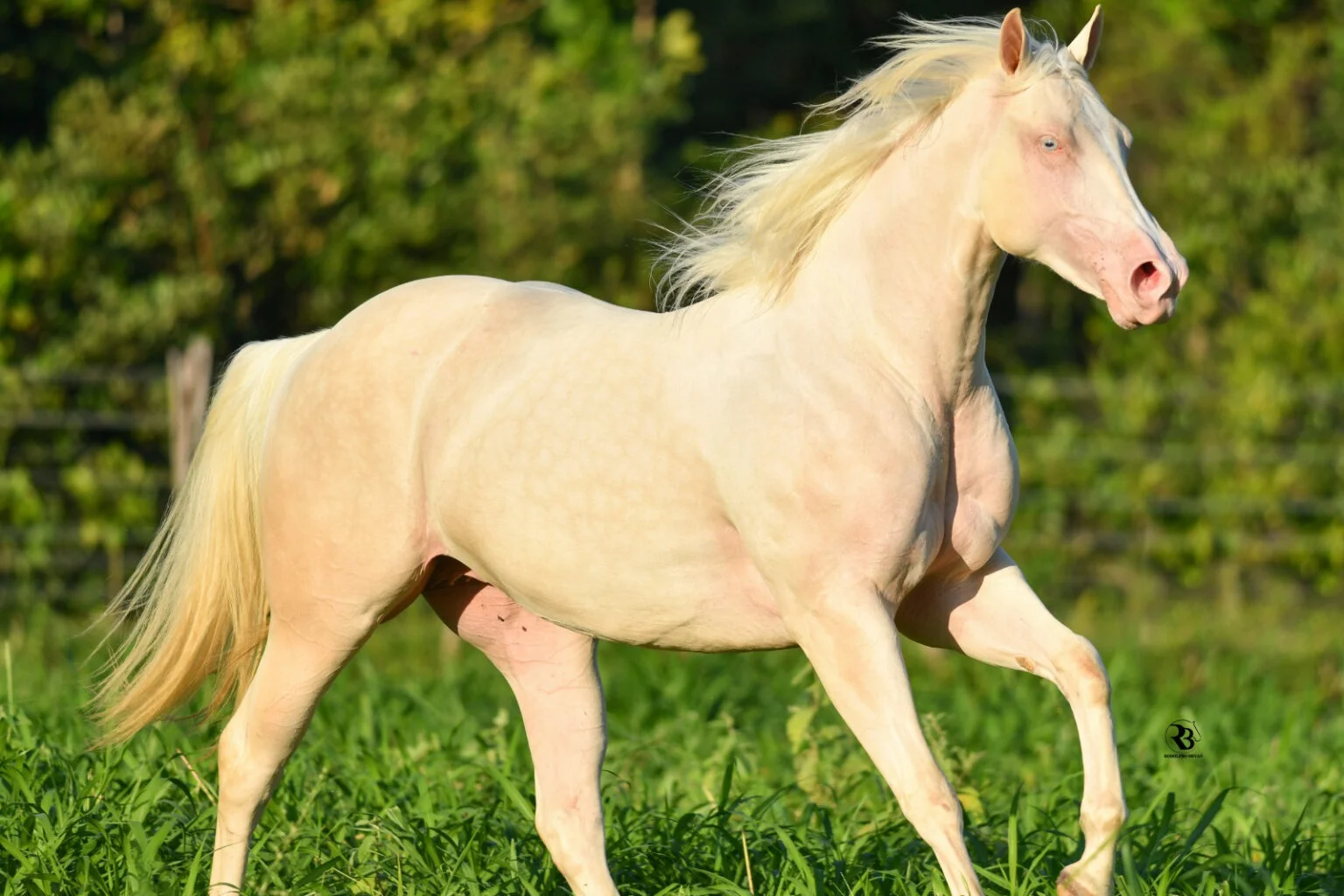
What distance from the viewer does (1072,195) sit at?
3045 millimetres

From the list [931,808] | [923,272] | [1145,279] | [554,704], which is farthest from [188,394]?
[1145,279]

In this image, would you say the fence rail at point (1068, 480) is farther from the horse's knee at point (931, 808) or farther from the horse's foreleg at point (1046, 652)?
the horse's knee at point (931, 808)

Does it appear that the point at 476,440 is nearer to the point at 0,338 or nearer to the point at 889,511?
the point at 889,511

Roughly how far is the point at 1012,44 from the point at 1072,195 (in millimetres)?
300

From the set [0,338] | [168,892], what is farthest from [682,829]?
[0,338]

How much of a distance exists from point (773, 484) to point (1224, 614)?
25.7ft

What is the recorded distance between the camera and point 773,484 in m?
3.18

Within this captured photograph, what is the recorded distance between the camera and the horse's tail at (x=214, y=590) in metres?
4.05

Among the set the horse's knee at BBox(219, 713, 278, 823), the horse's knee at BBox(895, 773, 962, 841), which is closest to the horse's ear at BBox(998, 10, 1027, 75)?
the horse's knee at BBox(895, 773, 962, 841)

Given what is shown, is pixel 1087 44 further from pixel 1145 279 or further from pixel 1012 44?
pixel 1145 279

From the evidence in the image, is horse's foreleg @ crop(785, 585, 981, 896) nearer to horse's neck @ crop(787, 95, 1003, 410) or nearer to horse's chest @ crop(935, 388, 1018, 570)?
horse's chest @ crop(935, 388, 1018, 570)

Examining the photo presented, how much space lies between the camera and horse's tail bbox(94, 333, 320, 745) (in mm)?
4051

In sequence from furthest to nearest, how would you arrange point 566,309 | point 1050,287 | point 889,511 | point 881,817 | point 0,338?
1. point 1050,287
2. point 0,338
3. point 881,817
4. point 566,309
5. point 889,511

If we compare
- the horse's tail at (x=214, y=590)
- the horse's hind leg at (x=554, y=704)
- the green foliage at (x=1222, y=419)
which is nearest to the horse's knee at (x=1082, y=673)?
the horse's hind leg at (x=554, y=704)
